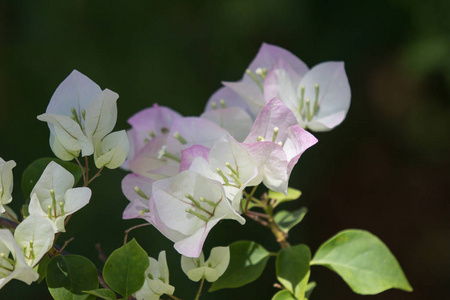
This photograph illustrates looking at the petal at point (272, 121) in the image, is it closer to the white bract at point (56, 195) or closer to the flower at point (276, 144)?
the flower at point (276, 144)

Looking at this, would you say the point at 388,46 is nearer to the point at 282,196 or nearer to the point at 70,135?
the point at 282,196

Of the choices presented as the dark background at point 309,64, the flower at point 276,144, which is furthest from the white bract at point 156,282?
the dark background at point 309,64

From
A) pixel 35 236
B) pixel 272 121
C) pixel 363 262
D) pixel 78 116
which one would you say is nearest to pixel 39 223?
pixel 35 236

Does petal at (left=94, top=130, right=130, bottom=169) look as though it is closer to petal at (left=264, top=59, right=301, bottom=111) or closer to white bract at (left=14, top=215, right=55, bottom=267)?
white bract at (left=14, top=215, right=55, bottom=267)

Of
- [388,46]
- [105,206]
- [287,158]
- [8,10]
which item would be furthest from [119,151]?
[8,10]

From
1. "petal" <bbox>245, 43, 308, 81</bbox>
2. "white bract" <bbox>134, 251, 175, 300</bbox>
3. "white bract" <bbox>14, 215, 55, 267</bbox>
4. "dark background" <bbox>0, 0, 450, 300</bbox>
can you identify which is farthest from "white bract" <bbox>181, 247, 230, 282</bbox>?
"dark background" <bbox>0, 0, 450, 300</bbox>
